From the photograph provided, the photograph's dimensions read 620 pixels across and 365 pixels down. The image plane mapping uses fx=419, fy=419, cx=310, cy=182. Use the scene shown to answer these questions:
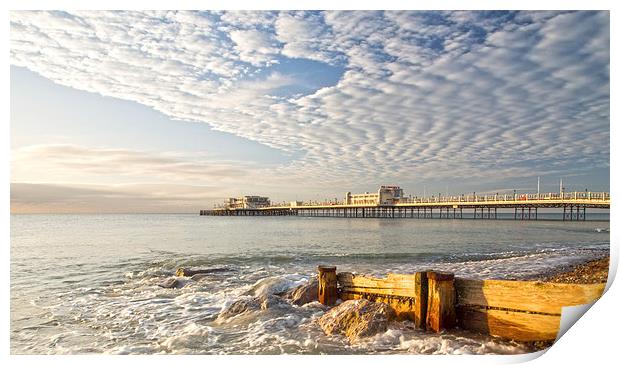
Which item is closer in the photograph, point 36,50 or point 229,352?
point 229,352

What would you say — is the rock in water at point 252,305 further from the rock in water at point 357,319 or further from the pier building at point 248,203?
Result: the pier building at point 248,203

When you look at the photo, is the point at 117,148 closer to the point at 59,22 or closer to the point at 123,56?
the point at 123,56

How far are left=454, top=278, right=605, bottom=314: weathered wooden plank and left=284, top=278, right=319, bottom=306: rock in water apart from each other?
2.28 meters

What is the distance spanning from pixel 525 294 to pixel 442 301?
2.77ft

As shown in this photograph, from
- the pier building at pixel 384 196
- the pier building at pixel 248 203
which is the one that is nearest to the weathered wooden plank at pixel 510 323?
the pier building at pixel 384 196

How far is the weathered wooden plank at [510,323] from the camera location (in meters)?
4.31

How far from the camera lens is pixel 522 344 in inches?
172

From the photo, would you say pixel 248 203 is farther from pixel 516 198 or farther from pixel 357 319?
pixel 357 319

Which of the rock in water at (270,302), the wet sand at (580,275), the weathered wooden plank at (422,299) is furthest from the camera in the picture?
the wet sand at (580,275)

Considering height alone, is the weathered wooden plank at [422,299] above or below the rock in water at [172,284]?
above

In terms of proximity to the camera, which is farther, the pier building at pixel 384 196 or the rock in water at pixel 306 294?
the pier building at pixel 384 196

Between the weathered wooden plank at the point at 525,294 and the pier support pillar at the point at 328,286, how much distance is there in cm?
A: 184
